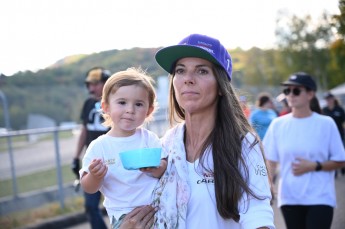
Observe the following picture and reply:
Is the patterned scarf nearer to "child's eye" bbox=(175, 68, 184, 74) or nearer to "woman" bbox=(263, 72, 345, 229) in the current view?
"child's eye" bbox=(175, 68, 184, 74)

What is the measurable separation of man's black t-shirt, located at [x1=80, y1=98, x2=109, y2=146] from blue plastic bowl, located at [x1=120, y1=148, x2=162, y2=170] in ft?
13.5

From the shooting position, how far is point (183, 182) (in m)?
2.70

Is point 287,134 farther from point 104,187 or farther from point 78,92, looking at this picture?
point 78,92

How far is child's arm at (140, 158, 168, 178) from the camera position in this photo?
283 centimetres

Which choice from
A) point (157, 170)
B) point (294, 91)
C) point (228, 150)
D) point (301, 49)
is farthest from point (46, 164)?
point (301, 49)

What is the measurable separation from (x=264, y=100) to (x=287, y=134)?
5.46 metres

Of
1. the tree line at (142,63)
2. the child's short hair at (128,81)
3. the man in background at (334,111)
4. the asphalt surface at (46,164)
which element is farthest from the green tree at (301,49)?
the child's short hair at (128,81)

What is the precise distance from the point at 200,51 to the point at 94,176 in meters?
0.86

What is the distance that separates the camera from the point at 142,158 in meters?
2.76

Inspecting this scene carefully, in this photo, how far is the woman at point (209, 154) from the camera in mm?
2580

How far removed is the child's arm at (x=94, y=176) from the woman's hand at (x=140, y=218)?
24 centimetres

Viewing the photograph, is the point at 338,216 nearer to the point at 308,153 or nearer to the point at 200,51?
the point at 308,153

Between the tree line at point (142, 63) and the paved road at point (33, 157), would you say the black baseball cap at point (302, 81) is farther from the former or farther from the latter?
the tree line at point (142, 63)

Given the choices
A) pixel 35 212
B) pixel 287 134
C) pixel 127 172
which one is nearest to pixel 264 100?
pixel 35 212
